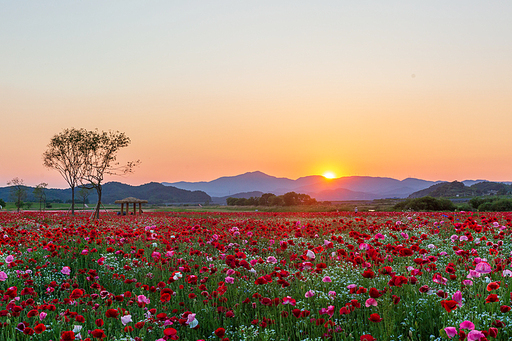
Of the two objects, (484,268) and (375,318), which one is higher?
(484,268)

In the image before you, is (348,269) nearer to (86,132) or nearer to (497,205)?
(86,132)

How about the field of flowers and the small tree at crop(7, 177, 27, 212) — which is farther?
the small tree at crop(7, 177, 27, 212)

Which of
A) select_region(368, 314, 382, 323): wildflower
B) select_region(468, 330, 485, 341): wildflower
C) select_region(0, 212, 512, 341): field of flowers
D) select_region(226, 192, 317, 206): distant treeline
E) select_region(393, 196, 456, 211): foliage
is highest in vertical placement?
select_region(468, 330, 485, 341): wildflower

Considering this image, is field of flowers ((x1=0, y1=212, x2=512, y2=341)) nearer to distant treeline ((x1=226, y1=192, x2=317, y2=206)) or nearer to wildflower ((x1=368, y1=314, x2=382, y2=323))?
wildflower ((x1=368, y1=314, x2=382, y2=323))

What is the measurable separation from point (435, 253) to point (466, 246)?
5.26 ft

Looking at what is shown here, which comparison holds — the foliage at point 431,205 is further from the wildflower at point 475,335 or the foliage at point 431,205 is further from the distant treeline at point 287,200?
the distant treeline at point 287,200

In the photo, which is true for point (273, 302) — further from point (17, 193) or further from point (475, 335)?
point (17, 193)

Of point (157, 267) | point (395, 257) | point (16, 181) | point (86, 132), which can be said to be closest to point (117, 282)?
point (157, 267)

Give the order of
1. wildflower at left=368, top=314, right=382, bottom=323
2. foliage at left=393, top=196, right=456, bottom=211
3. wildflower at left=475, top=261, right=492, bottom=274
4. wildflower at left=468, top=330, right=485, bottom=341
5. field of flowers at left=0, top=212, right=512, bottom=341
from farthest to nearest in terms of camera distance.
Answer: foliage at left=393, top=196, right=456, bottom=211
wildflower at left=475, top=261, right=492, bottom=274
field of flowers at left=0, top=212, right=512, bottom=341
wildflower at left=368, top=314, right=382, bottom=323
wildflower at left=468, top=330, right=485, bottom=341

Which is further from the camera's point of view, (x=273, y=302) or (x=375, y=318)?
(x=273, y=302)

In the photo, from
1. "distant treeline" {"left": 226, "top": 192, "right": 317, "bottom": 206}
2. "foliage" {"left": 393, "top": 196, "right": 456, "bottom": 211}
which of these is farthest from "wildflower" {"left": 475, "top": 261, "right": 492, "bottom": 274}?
"distant treeline" {"left": 226, "top": 192, "right": 317, "bottom": 206}

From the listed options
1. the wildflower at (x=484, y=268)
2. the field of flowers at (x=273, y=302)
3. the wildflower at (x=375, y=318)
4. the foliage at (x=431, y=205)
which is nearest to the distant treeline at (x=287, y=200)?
the foliage at (x=431, y=205)

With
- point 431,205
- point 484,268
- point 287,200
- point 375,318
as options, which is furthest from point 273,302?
point 287,200

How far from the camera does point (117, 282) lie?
632 centimetres
